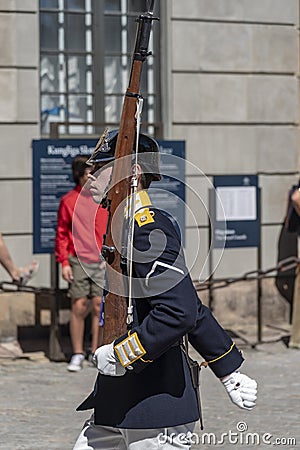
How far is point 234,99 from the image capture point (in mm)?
11711

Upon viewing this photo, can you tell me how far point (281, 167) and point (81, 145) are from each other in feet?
9.46

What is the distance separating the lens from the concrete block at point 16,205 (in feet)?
35.0

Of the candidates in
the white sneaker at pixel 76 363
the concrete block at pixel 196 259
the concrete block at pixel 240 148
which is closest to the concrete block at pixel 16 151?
the concrete block at pixel 240 148

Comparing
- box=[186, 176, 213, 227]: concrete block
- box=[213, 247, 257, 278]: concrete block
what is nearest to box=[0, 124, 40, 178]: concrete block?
box=[213, 247, 257, 278]: concrete block

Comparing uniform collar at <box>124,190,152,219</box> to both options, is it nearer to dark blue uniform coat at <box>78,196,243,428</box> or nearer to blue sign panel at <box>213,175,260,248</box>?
dark blue uniform coat at <box>78,196,243,428</box>

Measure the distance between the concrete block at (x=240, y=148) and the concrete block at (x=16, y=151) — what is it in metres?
1.69

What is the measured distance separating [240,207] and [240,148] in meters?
1.02

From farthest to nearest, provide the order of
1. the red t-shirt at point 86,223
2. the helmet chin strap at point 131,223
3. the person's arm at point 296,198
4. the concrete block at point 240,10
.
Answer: the concrete block at point 240,10, the person's arm at point 296,198, the red t-shirt at point 86,223, the helmet chin strap at point 131,223

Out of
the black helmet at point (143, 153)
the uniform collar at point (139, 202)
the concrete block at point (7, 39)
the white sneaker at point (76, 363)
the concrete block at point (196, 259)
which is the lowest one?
the white sneaker at point (76, 363)

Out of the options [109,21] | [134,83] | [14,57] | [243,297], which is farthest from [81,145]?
[134,83]

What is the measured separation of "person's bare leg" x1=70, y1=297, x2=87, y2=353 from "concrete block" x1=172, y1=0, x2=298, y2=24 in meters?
3.52

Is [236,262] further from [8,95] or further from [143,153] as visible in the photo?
[143,153]

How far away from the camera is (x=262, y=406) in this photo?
813 cm

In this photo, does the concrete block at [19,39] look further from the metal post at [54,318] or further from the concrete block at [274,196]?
the concrete block at [274,196]
